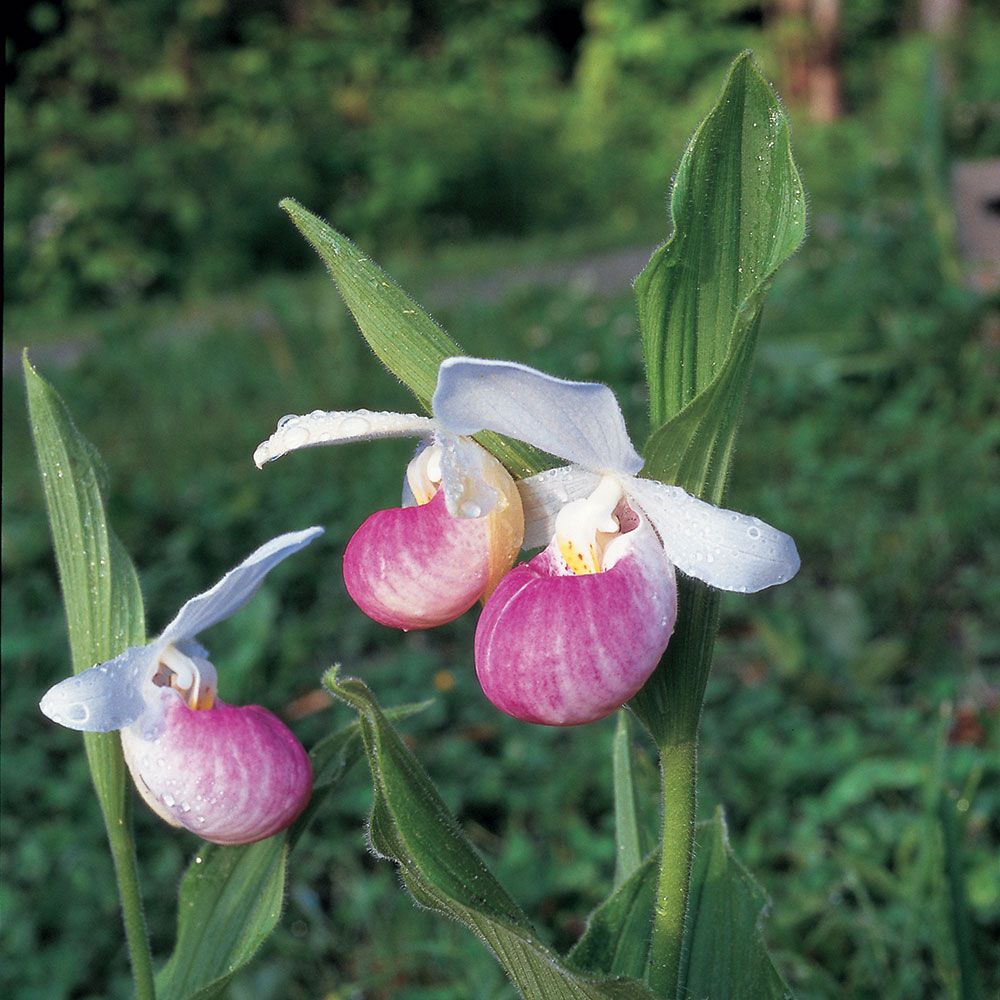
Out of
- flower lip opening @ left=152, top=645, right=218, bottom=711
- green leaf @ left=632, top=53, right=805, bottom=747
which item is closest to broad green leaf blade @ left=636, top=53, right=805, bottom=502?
green leaf @ left=632, top=53, right=805, bottom=747

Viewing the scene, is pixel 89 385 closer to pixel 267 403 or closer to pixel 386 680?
pixel 267 403

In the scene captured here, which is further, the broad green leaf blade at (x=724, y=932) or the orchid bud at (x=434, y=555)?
the broad green leaf blade at (x=724, y=932)

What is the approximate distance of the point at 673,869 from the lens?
0.76m

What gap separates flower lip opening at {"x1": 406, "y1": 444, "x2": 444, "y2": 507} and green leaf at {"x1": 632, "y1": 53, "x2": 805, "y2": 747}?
12cm

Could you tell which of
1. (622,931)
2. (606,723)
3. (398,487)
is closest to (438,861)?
(622,931)

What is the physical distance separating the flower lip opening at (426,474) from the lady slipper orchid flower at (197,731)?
7cm

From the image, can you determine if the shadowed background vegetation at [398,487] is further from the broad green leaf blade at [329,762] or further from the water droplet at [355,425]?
the water droplet at [355,425]

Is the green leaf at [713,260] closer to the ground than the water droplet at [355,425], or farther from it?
farther from it

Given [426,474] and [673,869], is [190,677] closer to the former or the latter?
[426,474]

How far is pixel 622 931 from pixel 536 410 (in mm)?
451

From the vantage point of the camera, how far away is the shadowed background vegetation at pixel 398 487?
1.45 m

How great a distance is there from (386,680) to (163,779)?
1.23m

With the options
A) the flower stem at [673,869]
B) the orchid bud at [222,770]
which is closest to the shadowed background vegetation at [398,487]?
the flower stem at [673,869]

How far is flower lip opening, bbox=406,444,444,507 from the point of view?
2.33 feet
